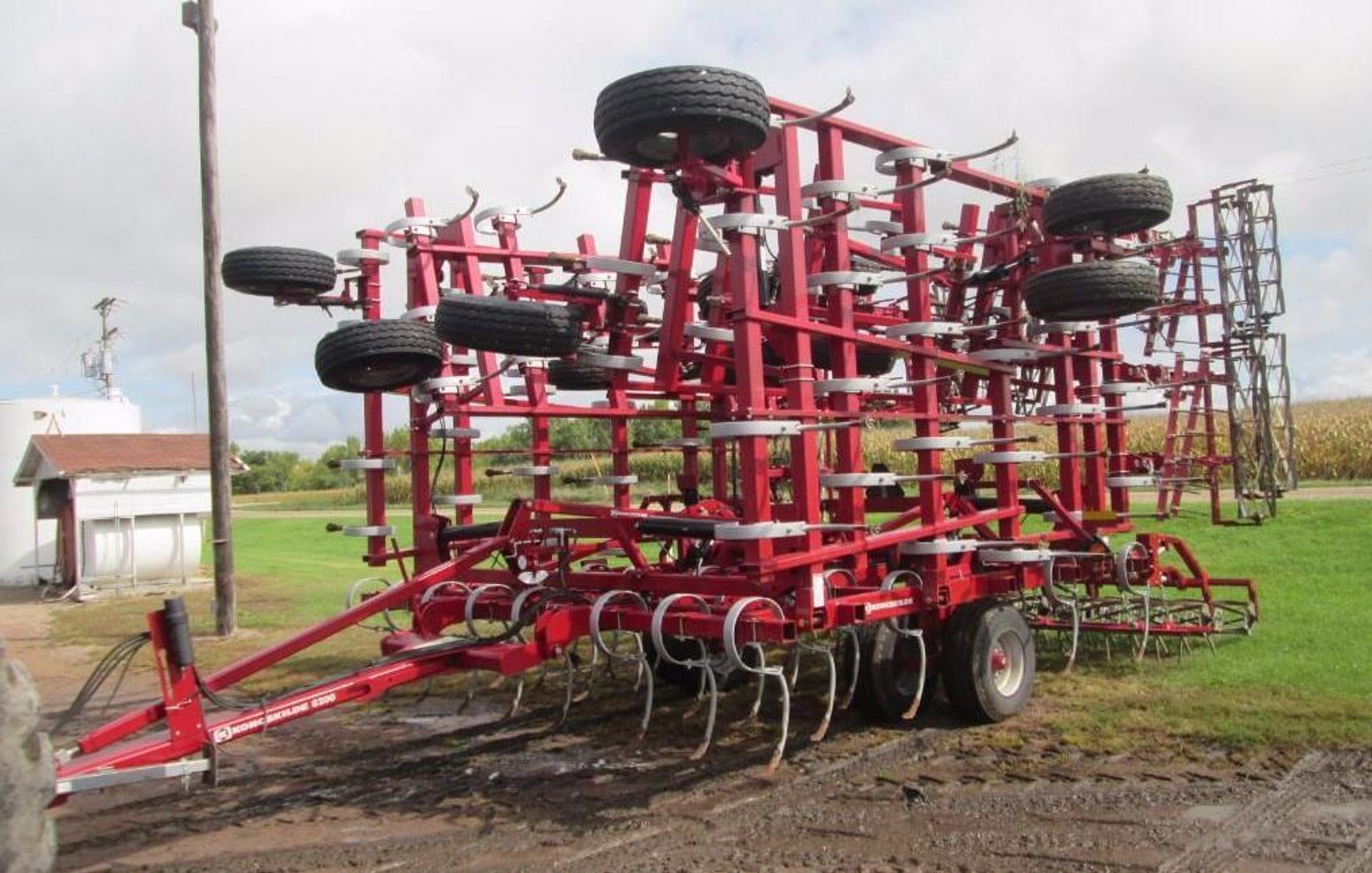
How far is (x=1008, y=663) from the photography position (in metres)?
7.33

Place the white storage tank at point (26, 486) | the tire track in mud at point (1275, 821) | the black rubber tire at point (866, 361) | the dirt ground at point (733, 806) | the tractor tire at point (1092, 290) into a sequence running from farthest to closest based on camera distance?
the white storage tank at point (26, 486) → the black rubber tire at point (866, 361) → the tractor tire at point (1092, 290) → the dirt ground at point (733, 806) → the tire track in mud at point (1275, 821)

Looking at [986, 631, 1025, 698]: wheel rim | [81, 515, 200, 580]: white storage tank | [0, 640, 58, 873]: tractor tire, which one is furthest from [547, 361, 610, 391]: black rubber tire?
[81, 515, 200, 580]: white storage tank

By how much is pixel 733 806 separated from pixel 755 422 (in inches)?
74.6

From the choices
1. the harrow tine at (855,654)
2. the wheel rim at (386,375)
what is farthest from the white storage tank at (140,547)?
the harrow tine at (855,654)

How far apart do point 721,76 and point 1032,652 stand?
4249 millimetres

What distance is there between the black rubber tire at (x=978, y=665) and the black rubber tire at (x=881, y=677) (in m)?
0.25

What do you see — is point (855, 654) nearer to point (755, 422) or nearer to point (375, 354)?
point (755, 422)

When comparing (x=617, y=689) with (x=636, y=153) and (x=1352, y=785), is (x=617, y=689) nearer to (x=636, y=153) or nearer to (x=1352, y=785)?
(x=636, y=153)

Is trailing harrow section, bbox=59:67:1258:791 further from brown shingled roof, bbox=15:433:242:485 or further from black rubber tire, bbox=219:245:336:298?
brown shingled roof, bbox=15:433:242:485

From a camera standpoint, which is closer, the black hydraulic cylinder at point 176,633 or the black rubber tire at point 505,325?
the black hydraulic cylinder at point 176,633

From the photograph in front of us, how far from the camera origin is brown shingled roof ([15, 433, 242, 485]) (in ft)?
59.0

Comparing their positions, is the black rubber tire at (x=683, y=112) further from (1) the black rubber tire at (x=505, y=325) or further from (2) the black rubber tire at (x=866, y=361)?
(2) the black rubber tire at (x=866, y=361)

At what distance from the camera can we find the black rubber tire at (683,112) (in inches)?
218

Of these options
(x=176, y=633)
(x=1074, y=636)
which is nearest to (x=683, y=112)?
(x=176, y=633)
